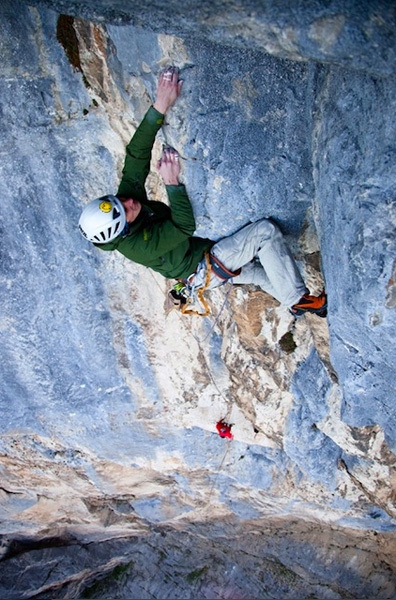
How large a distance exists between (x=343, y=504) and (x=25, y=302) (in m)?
6.11

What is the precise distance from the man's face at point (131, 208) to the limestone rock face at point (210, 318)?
64cm

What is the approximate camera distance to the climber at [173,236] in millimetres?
5496

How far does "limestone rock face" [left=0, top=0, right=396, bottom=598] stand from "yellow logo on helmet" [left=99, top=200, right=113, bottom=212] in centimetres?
91

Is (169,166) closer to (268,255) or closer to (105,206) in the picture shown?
(105,206)

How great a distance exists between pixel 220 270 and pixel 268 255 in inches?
25.5

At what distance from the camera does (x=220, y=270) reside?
6.29 metres

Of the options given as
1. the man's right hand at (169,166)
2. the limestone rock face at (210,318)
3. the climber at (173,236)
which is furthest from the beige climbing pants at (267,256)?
the man's right hand at (169,166)

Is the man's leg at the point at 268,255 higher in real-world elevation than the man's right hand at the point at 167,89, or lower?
lower

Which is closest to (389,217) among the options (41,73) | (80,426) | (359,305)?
(359,305)

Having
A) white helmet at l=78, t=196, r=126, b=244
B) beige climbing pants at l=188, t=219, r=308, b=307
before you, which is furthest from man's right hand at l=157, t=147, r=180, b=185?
beige climbing pants at l=188, t=219, r=308, b=307

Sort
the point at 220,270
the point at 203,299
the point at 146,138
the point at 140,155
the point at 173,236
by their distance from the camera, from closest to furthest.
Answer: the point at 146,138 < the point at 140,155 < the point at 173,236 < the point at 220,270 < the point at 203,299

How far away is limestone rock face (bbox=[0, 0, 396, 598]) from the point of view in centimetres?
438

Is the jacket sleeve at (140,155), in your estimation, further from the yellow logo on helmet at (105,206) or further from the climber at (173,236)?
the yellow logo on helmet at (105,206)

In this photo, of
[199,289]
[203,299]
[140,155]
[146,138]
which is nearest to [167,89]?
[146,138]
